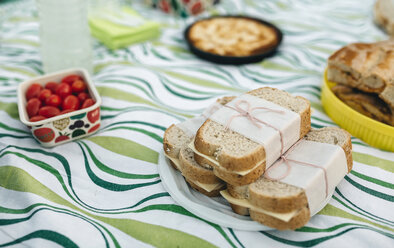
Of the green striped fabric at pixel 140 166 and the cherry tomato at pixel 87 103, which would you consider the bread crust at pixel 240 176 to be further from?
the cherry tomato at pixel 87 103

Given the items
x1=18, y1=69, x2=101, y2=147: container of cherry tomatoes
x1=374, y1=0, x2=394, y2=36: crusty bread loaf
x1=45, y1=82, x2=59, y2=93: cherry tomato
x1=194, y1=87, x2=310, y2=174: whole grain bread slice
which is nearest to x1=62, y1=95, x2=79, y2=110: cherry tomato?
x1=18, y1=69, x2=101, y2=147: container of cherry tomatoes

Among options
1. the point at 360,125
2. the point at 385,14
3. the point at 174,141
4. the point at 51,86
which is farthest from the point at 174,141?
the point at 385,14

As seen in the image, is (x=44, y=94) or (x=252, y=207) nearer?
(x=252, y=207)

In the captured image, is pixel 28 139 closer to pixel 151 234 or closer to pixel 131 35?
pixel 151 234

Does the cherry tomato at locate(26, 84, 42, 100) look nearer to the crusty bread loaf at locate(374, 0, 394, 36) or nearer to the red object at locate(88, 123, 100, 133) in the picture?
the red object at locate(88, 123, 100, 133)

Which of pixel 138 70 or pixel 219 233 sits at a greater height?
pixel 138 70

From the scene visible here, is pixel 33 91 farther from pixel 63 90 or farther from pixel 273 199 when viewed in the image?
pixel 273 199

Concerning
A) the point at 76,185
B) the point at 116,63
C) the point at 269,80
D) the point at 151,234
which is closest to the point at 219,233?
the point at 151,234
